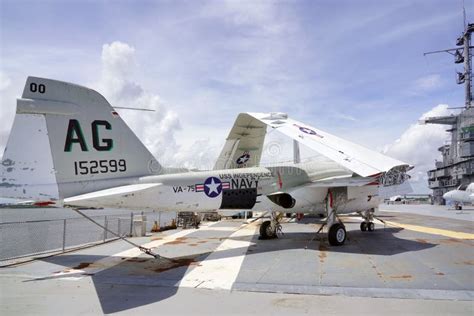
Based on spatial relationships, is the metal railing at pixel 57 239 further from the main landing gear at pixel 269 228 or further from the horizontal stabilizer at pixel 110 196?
the main landing gear at pixel 269 228

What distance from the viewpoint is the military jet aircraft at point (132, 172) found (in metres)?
8.90

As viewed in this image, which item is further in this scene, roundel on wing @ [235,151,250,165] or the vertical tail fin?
roundel on wing @ [235,151,250,165]

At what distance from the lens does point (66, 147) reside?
9680 millimetres

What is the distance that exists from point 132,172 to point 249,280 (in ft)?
15.6

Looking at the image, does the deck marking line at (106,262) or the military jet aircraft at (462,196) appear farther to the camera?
the military jet aircraft at (462,196)

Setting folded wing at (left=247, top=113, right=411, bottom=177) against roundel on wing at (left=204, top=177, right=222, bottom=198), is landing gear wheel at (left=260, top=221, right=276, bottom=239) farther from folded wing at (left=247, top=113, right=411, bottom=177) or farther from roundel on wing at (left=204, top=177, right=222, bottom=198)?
folded wing at (left=247, top=113, right=411, bottom=177)

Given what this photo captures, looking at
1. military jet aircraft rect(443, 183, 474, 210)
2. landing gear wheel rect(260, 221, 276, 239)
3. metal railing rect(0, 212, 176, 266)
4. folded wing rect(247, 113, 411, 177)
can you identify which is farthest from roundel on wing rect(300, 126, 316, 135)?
military jet aircraft rect(443, 183, 474, 210)

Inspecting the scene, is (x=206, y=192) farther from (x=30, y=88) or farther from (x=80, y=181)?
(x=30, y=88)

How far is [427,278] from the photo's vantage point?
891cm

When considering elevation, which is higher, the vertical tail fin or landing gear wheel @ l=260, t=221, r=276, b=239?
the vertical tail fin

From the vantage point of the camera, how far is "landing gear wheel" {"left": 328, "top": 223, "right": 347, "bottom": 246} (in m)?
13.9

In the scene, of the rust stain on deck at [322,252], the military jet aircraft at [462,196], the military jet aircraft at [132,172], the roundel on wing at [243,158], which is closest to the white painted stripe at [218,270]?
the military jet aircraft at [132,172]

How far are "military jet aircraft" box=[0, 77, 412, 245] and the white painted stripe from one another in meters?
1.67

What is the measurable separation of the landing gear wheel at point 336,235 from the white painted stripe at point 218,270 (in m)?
3.26
